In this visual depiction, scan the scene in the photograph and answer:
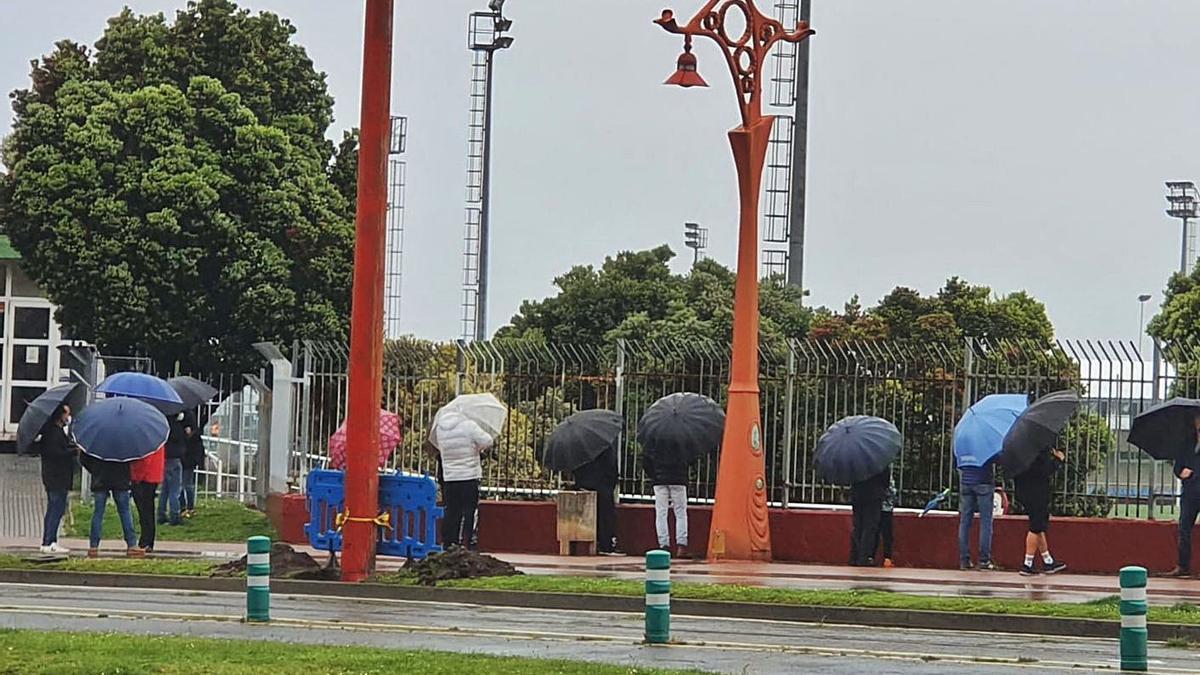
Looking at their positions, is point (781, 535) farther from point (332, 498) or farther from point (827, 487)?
point (332, 498)

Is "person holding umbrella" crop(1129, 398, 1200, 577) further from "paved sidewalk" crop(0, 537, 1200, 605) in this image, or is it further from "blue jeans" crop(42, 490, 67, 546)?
"blue jeans" crop(42, 490, 67, 546)

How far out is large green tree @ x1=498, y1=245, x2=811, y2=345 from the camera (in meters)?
52.2

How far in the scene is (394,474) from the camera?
2188 centimetres

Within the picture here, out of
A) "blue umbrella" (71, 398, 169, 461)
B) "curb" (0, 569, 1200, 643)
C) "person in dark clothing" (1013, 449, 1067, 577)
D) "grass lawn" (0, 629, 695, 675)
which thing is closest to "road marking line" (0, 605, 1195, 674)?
"grass lawn" (0, 629, 695, 675)

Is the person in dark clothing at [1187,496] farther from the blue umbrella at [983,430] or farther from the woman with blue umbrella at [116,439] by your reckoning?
the woman with blue umbrella at [116,439]

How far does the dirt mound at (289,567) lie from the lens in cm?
2088

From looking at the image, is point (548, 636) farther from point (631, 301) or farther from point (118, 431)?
point (631, 301)

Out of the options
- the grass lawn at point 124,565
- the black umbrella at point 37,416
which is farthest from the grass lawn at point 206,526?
the grass lawn at point 124,565

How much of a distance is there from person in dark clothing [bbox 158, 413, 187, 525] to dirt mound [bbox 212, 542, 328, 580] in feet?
18.7

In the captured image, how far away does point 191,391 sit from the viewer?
1097 inches

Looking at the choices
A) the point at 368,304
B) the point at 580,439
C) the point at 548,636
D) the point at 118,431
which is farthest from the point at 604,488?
the point at 548,636

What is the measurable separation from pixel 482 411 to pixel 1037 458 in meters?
5.94

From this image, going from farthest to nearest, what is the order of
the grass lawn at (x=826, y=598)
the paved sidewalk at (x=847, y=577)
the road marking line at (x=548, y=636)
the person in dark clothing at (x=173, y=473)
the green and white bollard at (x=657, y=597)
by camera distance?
the person in dark clothing at (x=173, y=473) < the paved sidewalk at (x=847, y=577) < the grass lawn at (x=826, y=598) < the green and white bollard at (x=657, y=597) < the road marking line at (x=548, y=636)

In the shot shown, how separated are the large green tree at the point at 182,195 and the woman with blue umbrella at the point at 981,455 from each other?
19628 millimetres
